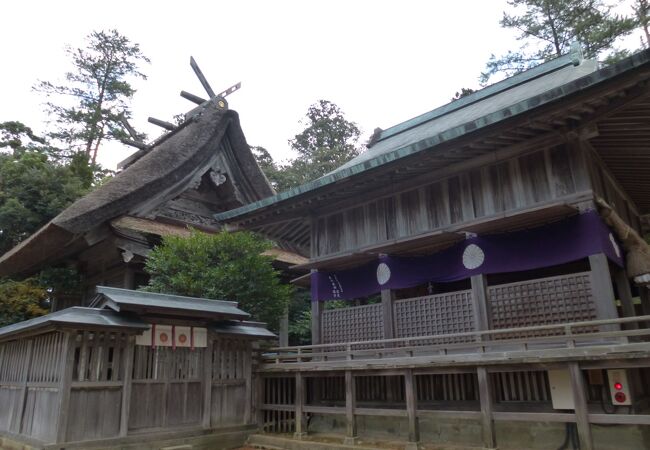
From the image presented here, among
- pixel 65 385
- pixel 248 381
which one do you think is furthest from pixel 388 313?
pixel 65 385

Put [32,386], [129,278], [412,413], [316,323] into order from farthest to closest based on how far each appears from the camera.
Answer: [129,278] < [316,323] < [32,386] < [412,413]

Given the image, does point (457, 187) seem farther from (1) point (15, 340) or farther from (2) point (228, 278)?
(1) point (15, 340)

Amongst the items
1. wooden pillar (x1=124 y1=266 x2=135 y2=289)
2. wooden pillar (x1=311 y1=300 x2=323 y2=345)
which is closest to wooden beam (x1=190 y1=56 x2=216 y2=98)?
wooden pillar (x1=124 y1=266 x2=135 y2=289)

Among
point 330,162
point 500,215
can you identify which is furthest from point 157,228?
point 330,162

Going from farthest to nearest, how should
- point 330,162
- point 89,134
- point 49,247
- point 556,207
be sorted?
point 330,162 → point 89,134 → point 49,247 → point 556,207

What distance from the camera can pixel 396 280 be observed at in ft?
30.2

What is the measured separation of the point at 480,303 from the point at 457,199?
205 centimetres

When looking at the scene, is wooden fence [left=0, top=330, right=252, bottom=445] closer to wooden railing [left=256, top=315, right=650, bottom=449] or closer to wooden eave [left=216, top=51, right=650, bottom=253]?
wooden railing [left=256, top=315, right=650, bottom=449]

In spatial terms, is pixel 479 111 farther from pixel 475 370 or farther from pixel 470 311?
pixel 475 370

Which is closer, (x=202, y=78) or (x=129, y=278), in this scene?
(x=129, y=278)

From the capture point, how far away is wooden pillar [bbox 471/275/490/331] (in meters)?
7.70

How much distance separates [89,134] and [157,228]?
2030 centimetres

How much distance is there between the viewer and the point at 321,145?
35031mm

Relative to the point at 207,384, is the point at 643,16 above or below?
above
